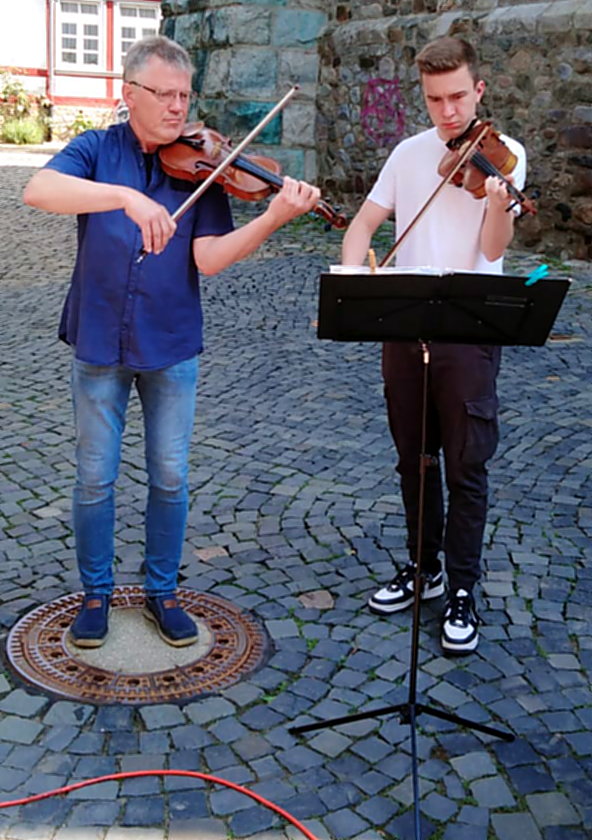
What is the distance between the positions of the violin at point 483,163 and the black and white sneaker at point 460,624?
1331mm

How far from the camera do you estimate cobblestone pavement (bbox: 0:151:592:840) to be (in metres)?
2.91

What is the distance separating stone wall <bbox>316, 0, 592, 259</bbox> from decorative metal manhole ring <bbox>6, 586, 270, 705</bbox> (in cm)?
678

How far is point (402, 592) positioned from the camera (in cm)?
401

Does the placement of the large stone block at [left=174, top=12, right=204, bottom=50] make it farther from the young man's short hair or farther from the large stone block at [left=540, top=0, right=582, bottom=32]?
the young man's short hair

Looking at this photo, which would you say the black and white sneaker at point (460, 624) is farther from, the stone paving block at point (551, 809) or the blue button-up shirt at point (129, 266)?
the blue button-up shirt at point (129, 266)

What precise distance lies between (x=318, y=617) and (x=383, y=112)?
373 inches

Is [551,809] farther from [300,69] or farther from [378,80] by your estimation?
[300,69]

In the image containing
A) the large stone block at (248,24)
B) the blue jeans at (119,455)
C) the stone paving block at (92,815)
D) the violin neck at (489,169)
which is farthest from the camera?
the large stone block at (248,24)

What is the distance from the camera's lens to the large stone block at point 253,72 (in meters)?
12.8

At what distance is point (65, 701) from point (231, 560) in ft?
3.80

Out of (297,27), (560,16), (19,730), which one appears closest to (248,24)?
(297,27)

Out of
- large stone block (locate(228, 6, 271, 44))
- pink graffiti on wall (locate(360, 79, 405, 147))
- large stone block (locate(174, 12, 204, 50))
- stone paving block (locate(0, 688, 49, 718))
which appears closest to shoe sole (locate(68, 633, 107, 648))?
stone paving block (locate(0, 688, 49, 718))

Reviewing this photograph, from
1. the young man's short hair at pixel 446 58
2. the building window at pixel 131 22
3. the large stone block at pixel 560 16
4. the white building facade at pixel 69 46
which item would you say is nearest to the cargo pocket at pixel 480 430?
the young man's short hair at pixel 446 58

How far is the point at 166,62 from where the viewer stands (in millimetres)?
3143
